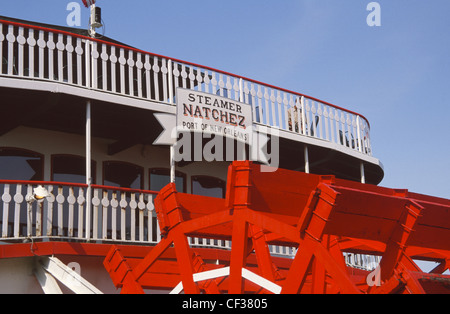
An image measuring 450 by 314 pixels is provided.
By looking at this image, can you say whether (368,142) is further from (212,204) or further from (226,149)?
(212,204)

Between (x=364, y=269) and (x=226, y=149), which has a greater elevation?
(x=226, y=149)

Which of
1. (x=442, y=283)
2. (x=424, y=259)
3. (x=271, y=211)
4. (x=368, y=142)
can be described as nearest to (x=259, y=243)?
(x=271, y=211)

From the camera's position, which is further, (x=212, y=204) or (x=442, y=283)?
(x=212, y=204)

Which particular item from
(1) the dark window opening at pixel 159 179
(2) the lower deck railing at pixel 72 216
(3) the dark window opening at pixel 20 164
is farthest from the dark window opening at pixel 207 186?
(3) the dark window opening at pixel 20 164

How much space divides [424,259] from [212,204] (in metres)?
Result: 3.59

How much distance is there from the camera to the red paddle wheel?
6621 mm

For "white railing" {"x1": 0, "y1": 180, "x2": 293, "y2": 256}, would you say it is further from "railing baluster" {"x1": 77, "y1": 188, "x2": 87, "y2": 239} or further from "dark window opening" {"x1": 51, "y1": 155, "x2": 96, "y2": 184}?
"dark window opening" {"x1": 51, "y1": 155, "x2": 96, "y2": 184}

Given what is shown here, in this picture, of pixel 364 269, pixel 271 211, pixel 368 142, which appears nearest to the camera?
pixel 271 211

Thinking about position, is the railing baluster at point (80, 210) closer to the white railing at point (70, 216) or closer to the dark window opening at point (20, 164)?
the white railing at point (70, 216)

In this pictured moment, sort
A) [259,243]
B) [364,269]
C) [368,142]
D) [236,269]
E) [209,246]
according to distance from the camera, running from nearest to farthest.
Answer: [236,269] < [259,243] < [209,246] < [364,269] < [368,142]

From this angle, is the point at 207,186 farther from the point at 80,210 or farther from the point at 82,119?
the point at 80,210

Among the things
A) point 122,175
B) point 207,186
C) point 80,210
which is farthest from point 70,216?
point 207,186

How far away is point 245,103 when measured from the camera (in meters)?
10.5
